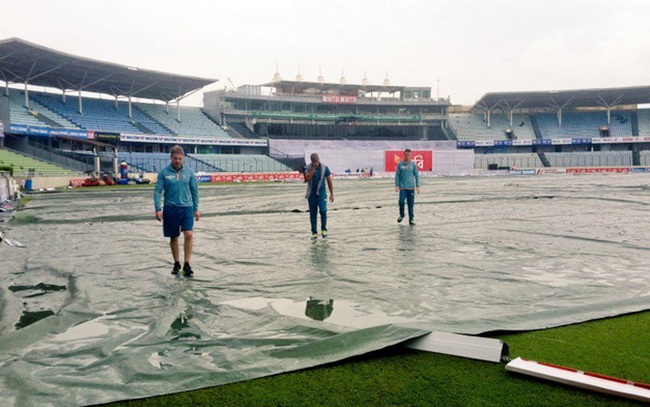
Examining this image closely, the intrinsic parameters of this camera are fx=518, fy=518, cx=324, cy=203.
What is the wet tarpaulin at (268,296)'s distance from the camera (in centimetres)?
412

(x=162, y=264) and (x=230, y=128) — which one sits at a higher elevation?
(x=230, y=128)

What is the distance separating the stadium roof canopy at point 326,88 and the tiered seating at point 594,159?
27.4 meters

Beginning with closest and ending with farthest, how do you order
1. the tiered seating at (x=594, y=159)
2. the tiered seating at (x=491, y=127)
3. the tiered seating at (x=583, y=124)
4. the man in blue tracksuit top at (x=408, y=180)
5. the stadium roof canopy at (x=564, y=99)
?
the man in blue tracksuit top at (x=408, y=180)
the tiered seating at (x=594, y=159)
the stadium roof canopy at (x=564, y=99)
the tiered seating at (x=583, y=124)
the tiered seating at (x=491, y=127)

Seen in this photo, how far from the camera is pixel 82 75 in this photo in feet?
181

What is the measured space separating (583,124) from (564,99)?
5.25 meters

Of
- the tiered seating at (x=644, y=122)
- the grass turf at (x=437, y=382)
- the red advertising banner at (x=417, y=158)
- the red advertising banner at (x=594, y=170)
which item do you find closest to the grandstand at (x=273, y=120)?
the tiered seating at (x=644, y=122)

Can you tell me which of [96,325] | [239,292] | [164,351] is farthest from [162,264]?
[164,351]

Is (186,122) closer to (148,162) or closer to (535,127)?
(148,162)

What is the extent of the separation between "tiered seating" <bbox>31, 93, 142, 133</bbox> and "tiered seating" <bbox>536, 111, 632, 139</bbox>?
60.9 metres

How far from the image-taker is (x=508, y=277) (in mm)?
6934

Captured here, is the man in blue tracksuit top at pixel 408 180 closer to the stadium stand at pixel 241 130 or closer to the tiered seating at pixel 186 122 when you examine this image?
the tiered seating at pixel 186 122

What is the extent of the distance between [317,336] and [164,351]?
133 centimetres

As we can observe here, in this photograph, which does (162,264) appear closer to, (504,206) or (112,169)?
(504,206)

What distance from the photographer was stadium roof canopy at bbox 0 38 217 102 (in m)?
46.2
